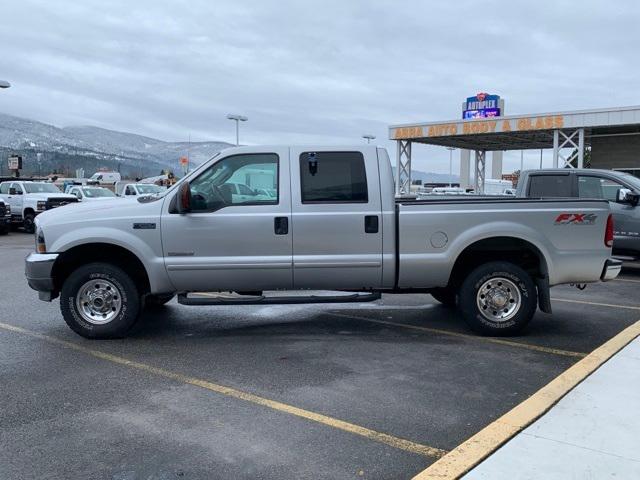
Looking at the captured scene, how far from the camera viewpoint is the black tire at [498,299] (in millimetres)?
6496

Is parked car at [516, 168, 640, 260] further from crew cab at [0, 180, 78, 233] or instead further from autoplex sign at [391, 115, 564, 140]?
crew cab at [0, 180, 78, 233]

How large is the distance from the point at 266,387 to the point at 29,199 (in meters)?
20.3

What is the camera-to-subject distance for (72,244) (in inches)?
248

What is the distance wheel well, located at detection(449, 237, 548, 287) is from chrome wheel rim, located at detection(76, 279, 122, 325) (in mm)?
3718

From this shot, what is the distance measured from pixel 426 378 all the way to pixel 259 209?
7.99ft

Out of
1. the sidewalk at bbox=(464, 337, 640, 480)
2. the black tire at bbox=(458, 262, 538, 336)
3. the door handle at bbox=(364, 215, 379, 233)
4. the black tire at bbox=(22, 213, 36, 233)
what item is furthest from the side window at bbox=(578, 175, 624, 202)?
the black tire at bbox=(22, 213, 36, 233)

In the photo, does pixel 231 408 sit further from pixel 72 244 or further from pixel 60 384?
pixel 72 244

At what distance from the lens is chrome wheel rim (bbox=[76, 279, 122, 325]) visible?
6422 millimetres

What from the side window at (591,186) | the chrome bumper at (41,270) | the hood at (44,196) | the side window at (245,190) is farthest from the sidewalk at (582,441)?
the hood at (44,196)

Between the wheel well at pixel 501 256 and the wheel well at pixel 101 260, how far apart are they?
11.4 ft

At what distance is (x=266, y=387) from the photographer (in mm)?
5008

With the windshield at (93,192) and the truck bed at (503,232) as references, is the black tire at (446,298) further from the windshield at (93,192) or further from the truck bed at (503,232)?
the windshield at (93,192)

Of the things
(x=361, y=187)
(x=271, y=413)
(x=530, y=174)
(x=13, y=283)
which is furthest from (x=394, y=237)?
(x=13, y=283)

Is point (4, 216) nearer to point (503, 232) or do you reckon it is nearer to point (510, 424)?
point (503, 232)
